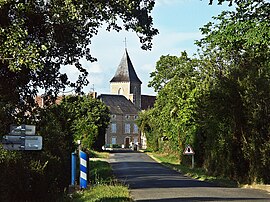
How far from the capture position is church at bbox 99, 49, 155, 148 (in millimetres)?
135000

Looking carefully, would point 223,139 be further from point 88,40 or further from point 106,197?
point 106,197

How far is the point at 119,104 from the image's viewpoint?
137750 mm

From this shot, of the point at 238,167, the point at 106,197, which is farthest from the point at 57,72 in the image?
the point at 238,167

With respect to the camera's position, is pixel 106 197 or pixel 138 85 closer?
pixel 106 197

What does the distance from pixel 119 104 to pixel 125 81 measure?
1417 centimetres

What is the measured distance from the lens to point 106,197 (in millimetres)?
14328

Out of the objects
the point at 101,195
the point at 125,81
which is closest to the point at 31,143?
the point at 101,195

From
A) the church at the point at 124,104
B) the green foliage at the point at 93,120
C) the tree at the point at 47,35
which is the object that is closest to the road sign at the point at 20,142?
the tree at the point at 47,35

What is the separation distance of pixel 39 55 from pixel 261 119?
13566 mm

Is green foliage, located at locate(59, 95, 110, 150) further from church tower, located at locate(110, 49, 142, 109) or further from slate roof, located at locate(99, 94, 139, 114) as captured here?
church tower, located at locate(110, 49, 142, 109)

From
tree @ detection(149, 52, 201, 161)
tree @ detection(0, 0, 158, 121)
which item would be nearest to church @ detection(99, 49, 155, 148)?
tree @ detection(149, 52, 201, 161)

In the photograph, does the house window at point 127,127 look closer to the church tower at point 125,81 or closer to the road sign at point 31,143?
the church tower at point 125,81

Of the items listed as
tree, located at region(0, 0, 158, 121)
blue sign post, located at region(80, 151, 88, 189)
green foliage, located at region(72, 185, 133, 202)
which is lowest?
green foliage, located at region(72, 185, 133, 202)

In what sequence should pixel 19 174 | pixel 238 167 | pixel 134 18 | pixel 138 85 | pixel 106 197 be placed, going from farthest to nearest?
pixel 138 85 < pixel 238 167 < pixel 134 18 < pixel 106 197 < pixel 19 174
